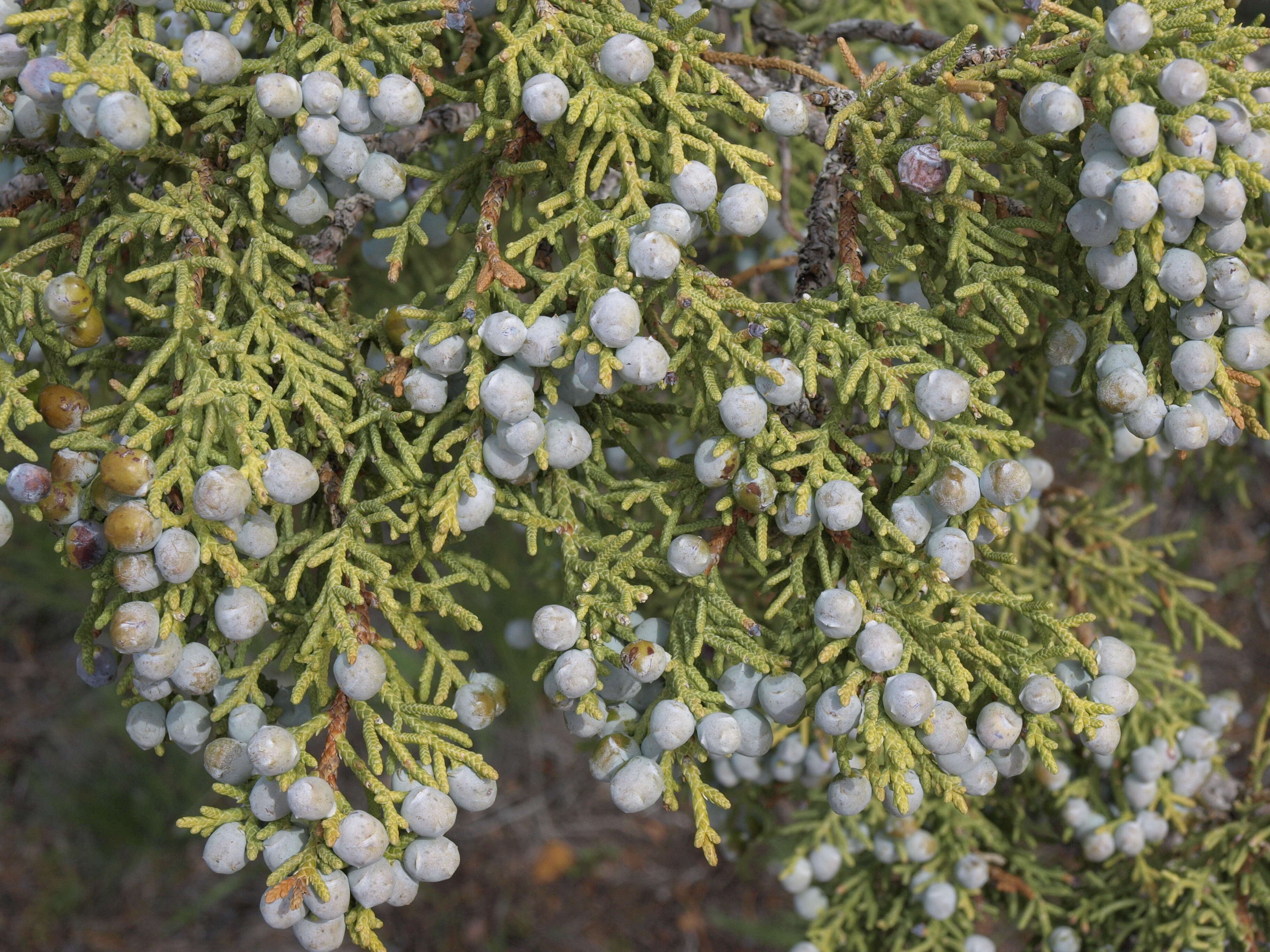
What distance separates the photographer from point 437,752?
1.18 m

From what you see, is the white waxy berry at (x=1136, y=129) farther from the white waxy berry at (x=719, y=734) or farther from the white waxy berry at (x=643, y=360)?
the white waxy berry at (x=719, y=734)

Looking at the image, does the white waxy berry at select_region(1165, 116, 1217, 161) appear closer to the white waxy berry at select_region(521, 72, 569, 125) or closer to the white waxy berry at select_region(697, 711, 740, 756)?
the white waxy berry at select_region(521, 72, 569, 125)

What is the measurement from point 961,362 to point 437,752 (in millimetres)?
886

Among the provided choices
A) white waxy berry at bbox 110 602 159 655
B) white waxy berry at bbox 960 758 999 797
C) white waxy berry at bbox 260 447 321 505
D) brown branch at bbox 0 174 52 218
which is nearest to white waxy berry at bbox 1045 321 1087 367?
white waxy berry at bbox 960 758 999 797

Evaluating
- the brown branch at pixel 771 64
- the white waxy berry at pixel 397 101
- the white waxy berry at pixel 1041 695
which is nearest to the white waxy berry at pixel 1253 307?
the white waxy berry at pixel 1041 695

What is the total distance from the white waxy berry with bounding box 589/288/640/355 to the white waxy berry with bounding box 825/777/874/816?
619 millimetres

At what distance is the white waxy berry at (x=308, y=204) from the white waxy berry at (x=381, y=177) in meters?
0.06

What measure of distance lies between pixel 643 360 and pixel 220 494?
1.59 feet

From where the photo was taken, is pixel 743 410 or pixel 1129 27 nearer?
pixel 1129 27

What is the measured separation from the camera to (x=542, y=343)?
1.08 metres

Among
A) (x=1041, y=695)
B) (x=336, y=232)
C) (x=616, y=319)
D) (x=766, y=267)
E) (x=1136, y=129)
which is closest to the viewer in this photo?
(x=1136, y=129)

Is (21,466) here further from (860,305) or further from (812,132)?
(812,132)

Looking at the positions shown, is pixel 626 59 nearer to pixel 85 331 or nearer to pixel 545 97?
pixel 545 97

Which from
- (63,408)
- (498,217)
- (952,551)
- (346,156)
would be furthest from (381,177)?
(952,551)
